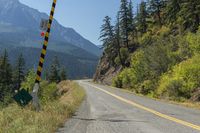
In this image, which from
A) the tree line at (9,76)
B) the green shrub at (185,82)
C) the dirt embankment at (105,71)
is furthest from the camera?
the dirt embankment at (105,71)

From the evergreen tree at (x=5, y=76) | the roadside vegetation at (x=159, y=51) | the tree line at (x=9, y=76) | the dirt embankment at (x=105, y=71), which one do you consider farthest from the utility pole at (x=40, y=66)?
the dirt embankment at (x=105, y=71)

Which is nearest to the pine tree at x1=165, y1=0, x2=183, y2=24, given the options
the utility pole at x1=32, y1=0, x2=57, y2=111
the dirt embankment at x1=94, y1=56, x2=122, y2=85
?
the dirt embankment at x1=94, y1=56, x2=122, y2=85

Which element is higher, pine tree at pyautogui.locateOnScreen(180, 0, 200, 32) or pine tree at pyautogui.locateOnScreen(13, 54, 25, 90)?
pine tree at pyautogui.locateOnScreen(180, 0, 200, 32)

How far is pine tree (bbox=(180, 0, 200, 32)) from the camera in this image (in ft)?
204

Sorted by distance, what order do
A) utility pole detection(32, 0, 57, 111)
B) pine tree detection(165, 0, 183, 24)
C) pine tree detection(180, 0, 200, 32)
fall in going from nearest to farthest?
utility pole detection(32, 0, 57, 111) < pine tree detection(180, 0, 200, 32) < pine tree detection(165, 0, 183, 24)

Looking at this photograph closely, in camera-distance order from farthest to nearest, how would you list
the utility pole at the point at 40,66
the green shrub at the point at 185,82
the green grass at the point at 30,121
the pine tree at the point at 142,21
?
the pine tree at the point at 142,21 < the green shrub at the point at 185,82 < the utility pole at the point at 40,66 < the green grass at the point at 30,121

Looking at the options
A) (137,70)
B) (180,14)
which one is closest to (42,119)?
(137,70)

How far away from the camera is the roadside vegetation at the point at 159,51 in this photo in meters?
33.8

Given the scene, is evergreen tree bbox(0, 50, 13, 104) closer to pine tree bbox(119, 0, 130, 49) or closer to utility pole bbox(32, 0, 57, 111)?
pine tree bbox(119, 0, 130, 49)

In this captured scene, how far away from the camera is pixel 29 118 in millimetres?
13188

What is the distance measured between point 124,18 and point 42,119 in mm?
88172

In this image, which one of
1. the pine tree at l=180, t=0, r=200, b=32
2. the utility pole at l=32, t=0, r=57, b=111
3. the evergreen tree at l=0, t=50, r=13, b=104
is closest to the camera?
the utility pole at l=32, t=0, r=57, b=111

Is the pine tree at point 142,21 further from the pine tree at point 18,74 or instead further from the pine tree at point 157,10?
the pine tree at point 18,74

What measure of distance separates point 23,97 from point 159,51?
31805 millimetres
